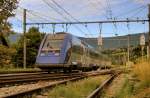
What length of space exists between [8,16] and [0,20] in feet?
3.58

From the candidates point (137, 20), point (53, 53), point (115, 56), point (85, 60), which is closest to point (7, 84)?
point (53, 53)

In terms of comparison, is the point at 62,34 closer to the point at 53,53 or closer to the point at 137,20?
the point at 53,53

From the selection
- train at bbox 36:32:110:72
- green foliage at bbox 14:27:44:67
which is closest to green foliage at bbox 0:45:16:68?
train at bbox 36:32:110:72

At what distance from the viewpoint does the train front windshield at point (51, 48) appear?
31.5 meters

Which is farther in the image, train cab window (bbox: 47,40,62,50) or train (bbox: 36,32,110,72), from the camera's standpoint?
train cab window (bbox: 47,40,62,50)

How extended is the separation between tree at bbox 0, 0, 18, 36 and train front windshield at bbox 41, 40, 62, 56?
13.8 m

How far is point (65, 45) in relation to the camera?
1240 inches

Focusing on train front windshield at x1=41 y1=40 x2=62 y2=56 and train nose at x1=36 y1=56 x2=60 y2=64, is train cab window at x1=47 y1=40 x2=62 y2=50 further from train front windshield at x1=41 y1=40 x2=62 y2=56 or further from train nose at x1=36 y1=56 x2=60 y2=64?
train nose at x1=36 y1=56 x2=60 y2=64

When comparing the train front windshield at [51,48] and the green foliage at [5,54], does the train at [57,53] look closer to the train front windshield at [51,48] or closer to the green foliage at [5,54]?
the train front windshield at [51,48]

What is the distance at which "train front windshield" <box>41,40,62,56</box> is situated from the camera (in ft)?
103

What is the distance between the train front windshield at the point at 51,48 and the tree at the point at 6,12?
13.8 metres

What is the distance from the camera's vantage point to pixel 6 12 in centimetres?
4569

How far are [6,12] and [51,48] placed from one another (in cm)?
1551

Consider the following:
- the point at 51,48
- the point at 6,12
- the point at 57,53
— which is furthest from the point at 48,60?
the point at 6,12
